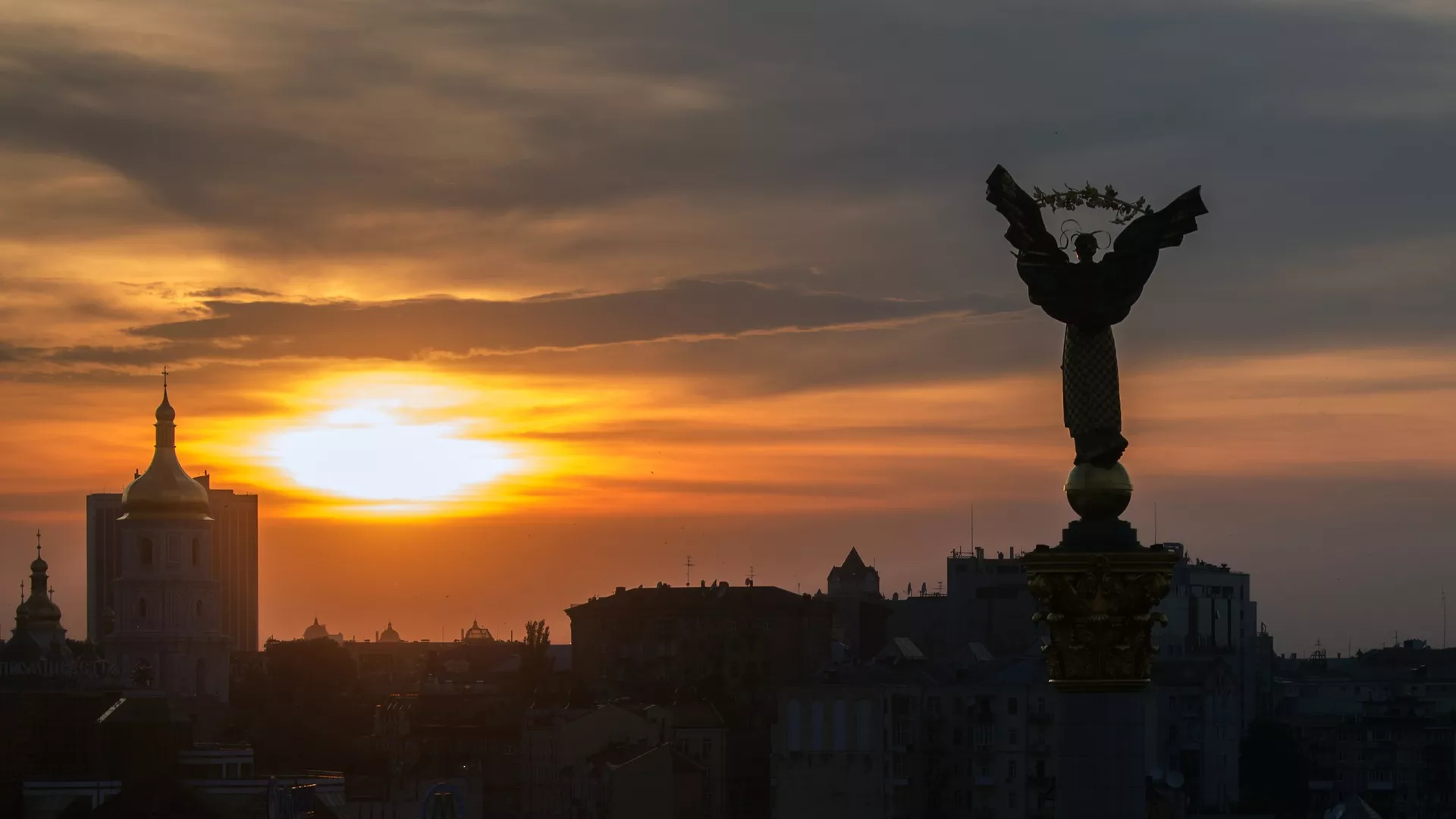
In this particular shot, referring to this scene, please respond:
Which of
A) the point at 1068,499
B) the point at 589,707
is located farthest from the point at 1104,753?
the point at 589,707

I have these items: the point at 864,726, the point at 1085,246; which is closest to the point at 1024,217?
the point at 1085,246

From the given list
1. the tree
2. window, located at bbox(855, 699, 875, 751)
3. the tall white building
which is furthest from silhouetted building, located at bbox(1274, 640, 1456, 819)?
the tall white building

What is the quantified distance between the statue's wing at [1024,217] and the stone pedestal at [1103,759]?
103 inches

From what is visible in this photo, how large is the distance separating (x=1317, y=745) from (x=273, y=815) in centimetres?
5365

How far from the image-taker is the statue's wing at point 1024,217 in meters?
17.3

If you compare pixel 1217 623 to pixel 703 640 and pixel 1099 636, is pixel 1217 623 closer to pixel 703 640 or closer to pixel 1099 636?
pixel 703 640

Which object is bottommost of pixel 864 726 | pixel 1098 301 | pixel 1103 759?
pixel 864 726

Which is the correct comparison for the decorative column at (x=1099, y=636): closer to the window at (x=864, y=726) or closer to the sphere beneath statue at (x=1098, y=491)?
the sphere beneath statue at (x=1098, y=491)

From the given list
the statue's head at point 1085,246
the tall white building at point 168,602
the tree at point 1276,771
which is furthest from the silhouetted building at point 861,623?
the statue's head at point 1085,246

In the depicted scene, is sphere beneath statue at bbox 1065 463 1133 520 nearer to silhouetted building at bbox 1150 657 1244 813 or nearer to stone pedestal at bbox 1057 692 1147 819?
stone pedestal at bbox 1057 692 1147 819

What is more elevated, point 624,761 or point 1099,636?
point 1099,636

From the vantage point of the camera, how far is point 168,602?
195625 mm

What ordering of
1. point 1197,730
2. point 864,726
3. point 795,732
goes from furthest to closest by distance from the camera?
1. point 1197,730
2. point 795,732
3. point 864,726

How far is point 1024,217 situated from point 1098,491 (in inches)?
65.6
